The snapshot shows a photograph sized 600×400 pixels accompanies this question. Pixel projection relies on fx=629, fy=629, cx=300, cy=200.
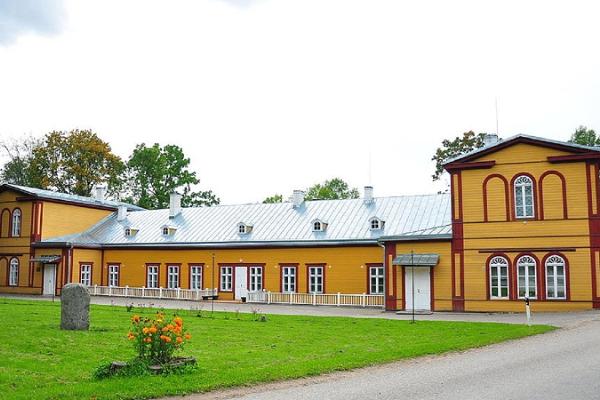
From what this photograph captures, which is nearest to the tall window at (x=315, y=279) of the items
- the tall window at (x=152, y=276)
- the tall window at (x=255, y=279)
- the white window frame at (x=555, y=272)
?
the tall window at (x=255, y=279)

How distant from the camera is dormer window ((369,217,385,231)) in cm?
3384

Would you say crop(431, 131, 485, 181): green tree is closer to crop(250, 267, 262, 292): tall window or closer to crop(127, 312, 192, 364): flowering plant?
crop(250, 267, 262, 292): tall window

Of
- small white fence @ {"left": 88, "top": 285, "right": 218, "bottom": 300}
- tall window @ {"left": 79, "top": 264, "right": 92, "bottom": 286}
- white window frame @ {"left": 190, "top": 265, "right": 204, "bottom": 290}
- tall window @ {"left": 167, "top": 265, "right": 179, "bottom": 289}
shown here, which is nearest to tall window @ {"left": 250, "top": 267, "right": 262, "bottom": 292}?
small white fence @ {"left": 88, "top": 285, "right": 218, "bottom": 300}

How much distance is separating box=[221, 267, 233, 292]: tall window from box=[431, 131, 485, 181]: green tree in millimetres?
19311

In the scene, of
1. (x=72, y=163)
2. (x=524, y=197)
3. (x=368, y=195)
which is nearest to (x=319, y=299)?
(x=368, y=195)

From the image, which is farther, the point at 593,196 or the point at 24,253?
the point at 24,253

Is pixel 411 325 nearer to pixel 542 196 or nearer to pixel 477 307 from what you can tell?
pixel 477 307

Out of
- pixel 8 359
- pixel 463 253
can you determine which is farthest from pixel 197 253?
pixel 8 359

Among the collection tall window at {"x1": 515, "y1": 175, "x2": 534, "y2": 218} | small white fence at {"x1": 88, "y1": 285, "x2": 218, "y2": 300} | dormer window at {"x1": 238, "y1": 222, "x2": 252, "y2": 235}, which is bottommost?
small white fence at {"x1": 88, "y1": 285, "x2": 218, "y2": 300}

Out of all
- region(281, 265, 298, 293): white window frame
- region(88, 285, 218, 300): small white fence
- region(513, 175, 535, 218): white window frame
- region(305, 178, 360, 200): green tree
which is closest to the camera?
region(513, 175, 535, 218): white window frame

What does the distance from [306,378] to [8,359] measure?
563 cm

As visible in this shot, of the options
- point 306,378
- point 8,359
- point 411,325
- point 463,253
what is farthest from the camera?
point 463,253

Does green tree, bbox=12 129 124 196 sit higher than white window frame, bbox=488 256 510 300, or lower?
higher

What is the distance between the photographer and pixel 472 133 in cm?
4675
